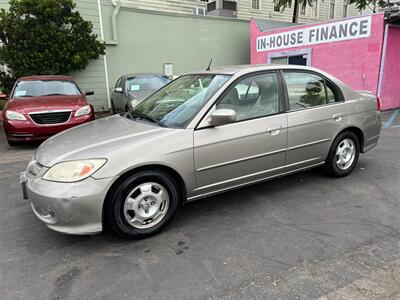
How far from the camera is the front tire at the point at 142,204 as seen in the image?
2.92 metres

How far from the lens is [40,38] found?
9.98 meters

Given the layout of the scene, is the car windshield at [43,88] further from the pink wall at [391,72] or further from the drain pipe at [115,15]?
the pink wall at [391,72]

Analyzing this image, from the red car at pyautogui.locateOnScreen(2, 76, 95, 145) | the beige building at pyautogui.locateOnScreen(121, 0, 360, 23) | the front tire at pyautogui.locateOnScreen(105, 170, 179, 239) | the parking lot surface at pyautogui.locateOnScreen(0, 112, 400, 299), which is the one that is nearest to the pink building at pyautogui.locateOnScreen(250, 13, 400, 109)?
the beige building at pyautogui.locateOnScreen(121, 0, 360, 23)

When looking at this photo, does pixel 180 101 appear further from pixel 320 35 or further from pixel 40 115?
pixel 320 35

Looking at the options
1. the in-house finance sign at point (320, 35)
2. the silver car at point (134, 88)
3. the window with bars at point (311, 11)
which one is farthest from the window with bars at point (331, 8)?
the silver car at point (134, 88)

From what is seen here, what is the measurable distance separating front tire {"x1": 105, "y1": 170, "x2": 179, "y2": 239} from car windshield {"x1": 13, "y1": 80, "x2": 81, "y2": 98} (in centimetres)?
570

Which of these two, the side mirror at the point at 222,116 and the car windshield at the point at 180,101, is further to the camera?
the car windshield at the point at 180,101

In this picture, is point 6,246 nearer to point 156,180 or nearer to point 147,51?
point 156,180

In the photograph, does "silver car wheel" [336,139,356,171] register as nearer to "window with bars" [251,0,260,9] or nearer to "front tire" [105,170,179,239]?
"front tire" [105,170,179,239]

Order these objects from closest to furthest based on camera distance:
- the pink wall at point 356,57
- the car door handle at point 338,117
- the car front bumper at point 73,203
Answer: the car front bumper at point 73,203
the car door handle at point 338,117
the pink wall at point 356,57

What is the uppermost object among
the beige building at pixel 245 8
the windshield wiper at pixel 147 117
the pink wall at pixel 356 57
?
the beige building at pixel 245 8

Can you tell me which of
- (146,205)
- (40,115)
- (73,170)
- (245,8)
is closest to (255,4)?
(245,8)

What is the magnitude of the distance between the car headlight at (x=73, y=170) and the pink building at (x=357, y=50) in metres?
9.88

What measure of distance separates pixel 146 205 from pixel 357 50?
32.4ft
